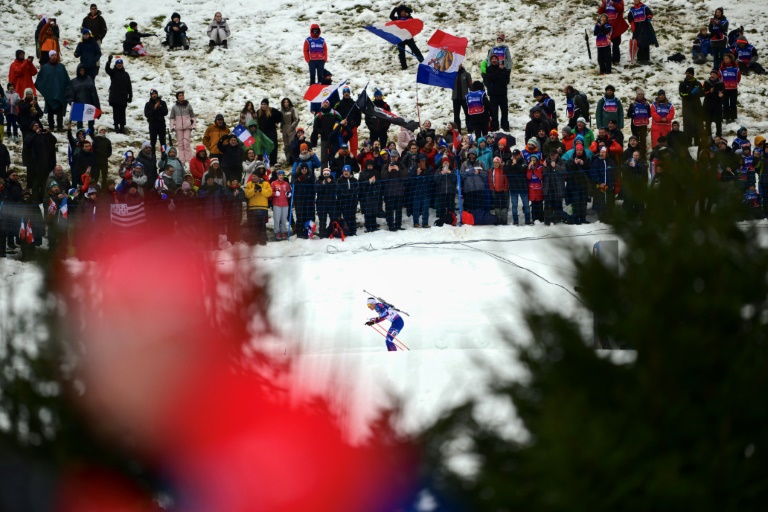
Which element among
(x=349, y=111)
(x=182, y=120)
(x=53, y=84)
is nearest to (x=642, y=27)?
(x=349, y=111)

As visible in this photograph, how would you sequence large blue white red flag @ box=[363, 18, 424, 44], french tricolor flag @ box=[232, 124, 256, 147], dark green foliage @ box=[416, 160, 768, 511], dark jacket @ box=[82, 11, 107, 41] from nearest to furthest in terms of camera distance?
dark green foliage @ box=[416, 160, 768, 511]
french tricolor flag @ box=[232, 124, 256, 147]
large blue white red flag @ box=[363, 18, 424, 44]
dark jacket @ box=[82, 11, 107, 41]

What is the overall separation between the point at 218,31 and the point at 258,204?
38.7 feet

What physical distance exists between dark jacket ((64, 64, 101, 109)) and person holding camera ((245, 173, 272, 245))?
6816 millimetres

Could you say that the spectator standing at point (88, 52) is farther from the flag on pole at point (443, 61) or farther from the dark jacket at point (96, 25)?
the flag on pole at point (443, 61)

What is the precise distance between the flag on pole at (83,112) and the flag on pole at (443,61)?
6592 millimetres

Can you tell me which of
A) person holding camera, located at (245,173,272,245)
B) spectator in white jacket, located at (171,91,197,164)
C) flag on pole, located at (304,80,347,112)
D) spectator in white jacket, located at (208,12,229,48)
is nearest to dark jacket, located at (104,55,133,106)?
spectator in white jacket, located at (171,91,197,164)

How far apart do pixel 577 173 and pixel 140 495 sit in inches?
542

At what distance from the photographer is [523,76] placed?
27.8 metres

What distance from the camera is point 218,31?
29.5m

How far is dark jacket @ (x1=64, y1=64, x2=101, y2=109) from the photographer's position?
24.1m

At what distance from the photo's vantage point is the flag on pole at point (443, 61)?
890 inches

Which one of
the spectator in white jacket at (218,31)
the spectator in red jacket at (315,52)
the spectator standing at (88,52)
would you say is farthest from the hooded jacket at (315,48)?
the spectator standing at (88,52)

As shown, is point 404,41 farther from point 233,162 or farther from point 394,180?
point 394,180

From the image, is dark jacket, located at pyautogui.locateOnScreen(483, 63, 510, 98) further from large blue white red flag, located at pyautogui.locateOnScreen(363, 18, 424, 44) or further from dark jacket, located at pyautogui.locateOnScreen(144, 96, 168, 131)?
dark jacket, located at pyautogui.locateOnScreen(144, 96, 168, 131)
